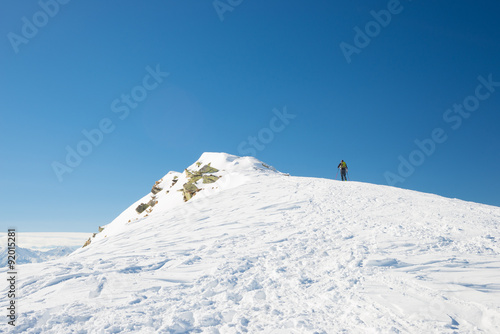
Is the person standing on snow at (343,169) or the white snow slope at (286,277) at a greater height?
the person standing on snow at (343,169)

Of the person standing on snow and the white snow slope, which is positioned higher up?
the person standing on snow

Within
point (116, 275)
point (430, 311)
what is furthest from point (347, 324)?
point (116, 275)

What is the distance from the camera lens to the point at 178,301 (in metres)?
6.16

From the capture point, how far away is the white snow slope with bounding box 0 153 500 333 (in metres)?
5.30

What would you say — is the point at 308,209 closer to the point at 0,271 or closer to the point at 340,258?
the point at 340,258

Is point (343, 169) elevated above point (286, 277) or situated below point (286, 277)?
above

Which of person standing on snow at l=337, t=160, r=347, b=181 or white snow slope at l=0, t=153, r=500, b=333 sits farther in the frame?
person standing on snow at l=337, t=160, r=347, b=181

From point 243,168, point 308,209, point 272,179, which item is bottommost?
point 308,209

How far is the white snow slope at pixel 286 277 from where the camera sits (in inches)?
209

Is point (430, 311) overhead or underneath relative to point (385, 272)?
underneath

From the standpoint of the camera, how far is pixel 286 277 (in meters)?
7.30

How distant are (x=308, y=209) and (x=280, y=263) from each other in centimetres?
644

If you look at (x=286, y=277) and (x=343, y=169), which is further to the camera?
(x=343, y=169)

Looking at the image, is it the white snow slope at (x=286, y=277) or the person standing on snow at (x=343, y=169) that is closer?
the white snow slope at (x=286, y=277)
